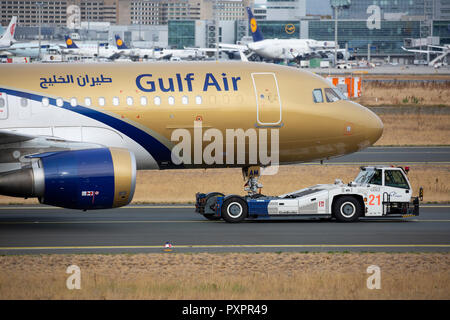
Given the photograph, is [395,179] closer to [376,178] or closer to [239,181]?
[376,178]

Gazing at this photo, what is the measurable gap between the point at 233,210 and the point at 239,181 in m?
10.7

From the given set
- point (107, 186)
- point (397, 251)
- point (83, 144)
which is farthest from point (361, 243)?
point (83, 144)

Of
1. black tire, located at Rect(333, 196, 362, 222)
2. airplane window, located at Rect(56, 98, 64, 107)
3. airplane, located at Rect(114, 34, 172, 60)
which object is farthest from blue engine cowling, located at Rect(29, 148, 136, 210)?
airplane, located at Rect(114, 34, 172, 60)

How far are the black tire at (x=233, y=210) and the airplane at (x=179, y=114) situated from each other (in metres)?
1.72

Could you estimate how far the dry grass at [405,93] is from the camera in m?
77.2

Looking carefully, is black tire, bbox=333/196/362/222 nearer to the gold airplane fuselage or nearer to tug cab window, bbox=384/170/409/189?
tug cab window, bbox=384/170/409/189

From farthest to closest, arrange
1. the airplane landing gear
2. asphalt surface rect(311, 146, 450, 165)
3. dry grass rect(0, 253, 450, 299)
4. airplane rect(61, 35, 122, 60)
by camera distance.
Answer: airplane rect(61, 35, 122, 60) → asphalt surface rect(311, 146, 450, 165) → the airplane landing gear → dry grass rect(0, 253, 450, 299)

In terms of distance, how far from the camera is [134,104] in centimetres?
2778

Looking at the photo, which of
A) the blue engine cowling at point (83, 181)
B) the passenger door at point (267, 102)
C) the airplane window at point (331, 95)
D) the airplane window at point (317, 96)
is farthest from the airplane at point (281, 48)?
the blue engine cowling at point (83, 181)

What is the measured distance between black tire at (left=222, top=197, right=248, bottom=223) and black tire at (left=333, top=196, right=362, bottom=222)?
3.18 metres

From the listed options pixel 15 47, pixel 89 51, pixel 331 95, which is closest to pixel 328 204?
pixel 331 95

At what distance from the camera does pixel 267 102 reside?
1112 inches

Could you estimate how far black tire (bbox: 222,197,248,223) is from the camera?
90.8 feet
